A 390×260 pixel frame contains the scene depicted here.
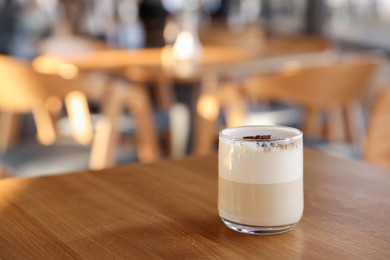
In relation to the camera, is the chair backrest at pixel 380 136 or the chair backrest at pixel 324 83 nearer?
the chair backrest at pixel 380 136

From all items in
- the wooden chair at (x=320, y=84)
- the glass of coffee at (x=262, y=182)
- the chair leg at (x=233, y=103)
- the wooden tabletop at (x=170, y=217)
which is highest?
the glass of coffee at (x=262, y=182)

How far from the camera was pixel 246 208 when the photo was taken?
983 mm

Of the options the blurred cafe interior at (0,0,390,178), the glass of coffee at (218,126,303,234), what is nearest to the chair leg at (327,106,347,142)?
the blurred cafe interior at (0,0,390,178)

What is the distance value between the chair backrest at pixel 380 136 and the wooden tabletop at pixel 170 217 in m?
0.48

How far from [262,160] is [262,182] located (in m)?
0.03

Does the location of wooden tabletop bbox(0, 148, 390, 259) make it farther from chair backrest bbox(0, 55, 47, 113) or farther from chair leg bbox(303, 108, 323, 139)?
chair leg bbox(303, 108, 323, 139)

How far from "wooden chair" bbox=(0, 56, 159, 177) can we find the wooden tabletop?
1664 millimetres

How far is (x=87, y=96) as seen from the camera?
355cm

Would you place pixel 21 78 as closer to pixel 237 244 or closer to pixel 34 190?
pixel 34 190

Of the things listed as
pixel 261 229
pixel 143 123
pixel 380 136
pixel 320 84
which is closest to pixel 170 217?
pixel 261 229

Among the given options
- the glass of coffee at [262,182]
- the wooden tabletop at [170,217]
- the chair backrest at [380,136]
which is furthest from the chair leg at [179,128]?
the glass of coffee at [262,182]

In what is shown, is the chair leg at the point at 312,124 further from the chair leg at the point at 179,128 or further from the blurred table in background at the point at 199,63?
the chair leg at the point at 179,128

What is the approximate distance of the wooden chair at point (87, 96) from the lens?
3154 millimetres

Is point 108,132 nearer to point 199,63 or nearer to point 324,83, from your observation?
point 199,63
